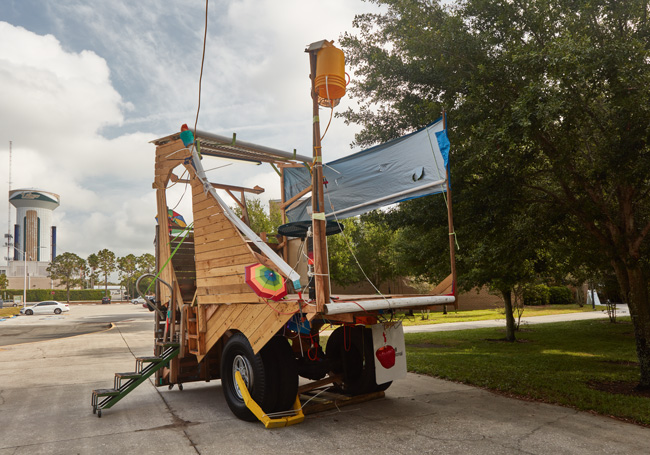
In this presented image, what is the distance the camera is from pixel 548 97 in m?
6.14

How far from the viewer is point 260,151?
8016mm

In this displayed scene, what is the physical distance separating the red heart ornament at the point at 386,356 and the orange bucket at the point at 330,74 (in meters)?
3.21

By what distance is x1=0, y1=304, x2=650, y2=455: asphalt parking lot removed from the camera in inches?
184

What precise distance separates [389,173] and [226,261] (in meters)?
2.42

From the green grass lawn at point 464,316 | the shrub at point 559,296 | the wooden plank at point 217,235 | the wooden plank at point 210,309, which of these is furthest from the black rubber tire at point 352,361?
the shrub at point 559,296

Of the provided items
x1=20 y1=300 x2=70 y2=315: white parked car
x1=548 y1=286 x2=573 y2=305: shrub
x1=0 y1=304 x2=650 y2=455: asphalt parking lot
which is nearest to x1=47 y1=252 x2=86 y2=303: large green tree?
x1=20 y1=300 x2=70 y2=315: white parked car

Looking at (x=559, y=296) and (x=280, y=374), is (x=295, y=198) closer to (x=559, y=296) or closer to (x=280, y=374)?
(x=280, y=374)

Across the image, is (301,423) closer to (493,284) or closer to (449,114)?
(449,114)

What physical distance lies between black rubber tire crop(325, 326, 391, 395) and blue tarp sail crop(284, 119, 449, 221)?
181cm

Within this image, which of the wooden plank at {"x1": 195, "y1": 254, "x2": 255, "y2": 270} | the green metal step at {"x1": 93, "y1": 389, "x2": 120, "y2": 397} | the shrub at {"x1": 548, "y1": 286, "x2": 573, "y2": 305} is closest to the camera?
the wooden plank at {"x1": 195, "y1": 254, "x2": 255, "y2": 270}

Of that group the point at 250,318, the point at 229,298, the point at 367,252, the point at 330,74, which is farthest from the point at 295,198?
the point at 367,252

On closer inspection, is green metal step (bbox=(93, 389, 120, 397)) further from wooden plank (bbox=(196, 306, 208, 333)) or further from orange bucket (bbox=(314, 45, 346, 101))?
orange bucket (bbox=(314, 45, 346, 101))

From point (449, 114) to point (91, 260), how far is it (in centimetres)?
9584

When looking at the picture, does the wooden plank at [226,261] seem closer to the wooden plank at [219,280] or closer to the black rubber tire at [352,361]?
the wooden plank at [219,280]
